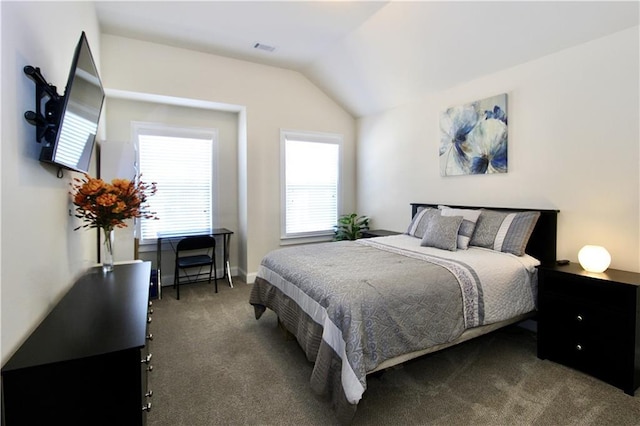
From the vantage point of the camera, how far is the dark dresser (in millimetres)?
1049

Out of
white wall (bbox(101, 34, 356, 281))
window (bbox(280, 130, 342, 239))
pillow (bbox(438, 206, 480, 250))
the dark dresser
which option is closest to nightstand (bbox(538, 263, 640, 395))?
pillow (bbox(438, 206, 480, 250))

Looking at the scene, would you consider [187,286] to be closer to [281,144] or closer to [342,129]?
[281,144]

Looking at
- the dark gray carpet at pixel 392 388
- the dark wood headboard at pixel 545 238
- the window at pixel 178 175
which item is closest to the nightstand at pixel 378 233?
the dark wood headboard at pixel 545 238

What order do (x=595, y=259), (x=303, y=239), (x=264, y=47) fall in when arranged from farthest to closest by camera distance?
(x=303, y=239), (x=264, y=47), (x=595, y=259)

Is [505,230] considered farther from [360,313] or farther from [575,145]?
[360,313]

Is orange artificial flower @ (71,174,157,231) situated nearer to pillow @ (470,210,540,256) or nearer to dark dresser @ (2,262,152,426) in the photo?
dark dresser @ (2,262,152,426)

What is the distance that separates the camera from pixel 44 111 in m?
1.51

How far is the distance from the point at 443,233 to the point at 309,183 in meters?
2.52

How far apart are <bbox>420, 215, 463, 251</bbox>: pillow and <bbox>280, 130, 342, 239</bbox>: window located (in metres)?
2.22

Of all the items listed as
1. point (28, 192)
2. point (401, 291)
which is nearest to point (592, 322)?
point (401, 291)

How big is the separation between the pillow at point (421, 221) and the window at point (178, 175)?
2.86 metres

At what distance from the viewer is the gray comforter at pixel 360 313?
5.78 feet

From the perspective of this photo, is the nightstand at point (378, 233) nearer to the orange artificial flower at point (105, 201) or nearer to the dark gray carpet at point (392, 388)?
the dark gray carpet at point (392, 388)

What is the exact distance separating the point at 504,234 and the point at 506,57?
1706mm
